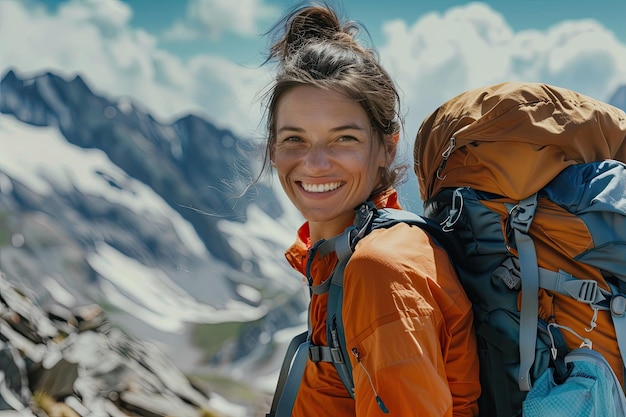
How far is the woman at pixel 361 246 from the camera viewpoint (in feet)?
4.71

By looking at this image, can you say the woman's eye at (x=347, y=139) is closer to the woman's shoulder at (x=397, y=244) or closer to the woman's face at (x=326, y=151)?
the woman's face at (x=326, y=151)

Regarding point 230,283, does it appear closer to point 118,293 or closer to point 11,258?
point 118,293

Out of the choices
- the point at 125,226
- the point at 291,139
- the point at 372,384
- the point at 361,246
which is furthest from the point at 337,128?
the point at 125,226

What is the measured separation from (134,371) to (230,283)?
39523 millimetres

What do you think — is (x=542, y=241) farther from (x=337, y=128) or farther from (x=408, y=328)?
(x=337, y=128)

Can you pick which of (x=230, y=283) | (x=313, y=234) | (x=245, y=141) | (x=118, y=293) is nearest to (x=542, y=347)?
(x=313, y=234)

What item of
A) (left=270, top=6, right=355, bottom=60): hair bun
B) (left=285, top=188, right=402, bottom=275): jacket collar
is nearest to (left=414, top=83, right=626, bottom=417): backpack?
(left=285, top=188, right=402, bottom=275): jacket collar

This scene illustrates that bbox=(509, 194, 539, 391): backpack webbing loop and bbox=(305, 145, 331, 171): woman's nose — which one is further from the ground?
bbox=(305, 145, 331, 171): woman's nose

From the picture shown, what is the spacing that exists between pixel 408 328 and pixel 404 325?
11mm

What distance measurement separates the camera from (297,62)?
2111mm

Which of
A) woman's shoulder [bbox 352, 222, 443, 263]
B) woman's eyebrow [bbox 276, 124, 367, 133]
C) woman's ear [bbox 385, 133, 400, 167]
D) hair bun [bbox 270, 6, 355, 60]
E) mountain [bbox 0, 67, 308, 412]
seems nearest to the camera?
woman's shoulder [bbox 352, 222, 443, 263]

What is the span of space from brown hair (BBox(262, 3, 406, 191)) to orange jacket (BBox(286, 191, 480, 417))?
21.1 inches

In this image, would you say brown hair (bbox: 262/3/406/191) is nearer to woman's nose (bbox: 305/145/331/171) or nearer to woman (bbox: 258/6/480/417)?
woman (bbox: 258/6/480/417)

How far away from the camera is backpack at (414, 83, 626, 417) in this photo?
1524 millimetres
